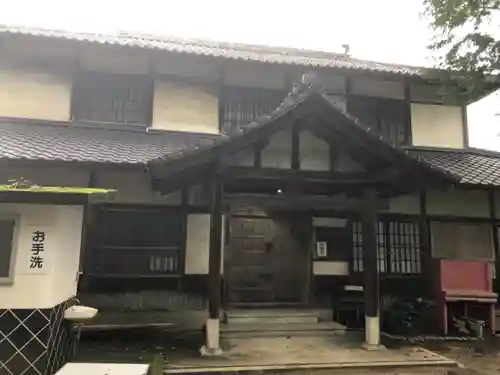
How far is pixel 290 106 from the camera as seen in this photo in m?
7.52

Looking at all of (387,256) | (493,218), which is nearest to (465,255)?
(493,218)

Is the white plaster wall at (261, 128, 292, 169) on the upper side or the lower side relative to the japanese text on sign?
upper

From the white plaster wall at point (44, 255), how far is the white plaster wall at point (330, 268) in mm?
5602

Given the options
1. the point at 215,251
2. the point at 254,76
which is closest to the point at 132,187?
the point at 215,251

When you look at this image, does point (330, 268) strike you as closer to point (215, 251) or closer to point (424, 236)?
point (424, 236)

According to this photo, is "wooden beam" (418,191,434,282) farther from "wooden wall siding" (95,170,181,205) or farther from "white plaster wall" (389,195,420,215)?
"wooden wall siding" (95,170,181,205)

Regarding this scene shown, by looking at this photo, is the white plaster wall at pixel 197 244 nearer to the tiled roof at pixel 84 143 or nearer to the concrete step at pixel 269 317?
the concrete step at pixel 269 317

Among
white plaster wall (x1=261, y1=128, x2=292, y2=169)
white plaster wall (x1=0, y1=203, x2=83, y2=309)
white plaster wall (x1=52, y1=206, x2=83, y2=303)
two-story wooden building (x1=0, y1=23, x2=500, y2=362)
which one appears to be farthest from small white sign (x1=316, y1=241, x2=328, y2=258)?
white plaster wall (x1=0, y1=203, x2=83, y2=309)

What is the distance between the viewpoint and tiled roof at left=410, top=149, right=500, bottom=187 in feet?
31.4

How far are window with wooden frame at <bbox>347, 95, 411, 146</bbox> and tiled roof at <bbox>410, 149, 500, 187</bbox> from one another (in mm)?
543

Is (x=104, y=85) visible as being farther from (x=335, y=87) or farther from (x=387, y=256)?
(x=387, y=256)

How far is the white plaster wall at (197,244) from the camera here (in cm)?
917

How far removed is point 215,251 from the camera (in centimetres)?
754

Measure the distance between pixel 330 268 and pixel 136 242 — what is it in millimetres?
4284
